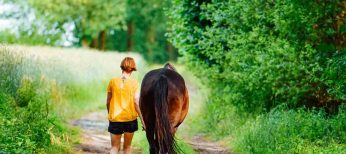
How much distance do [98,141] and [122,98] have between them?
3773 mm

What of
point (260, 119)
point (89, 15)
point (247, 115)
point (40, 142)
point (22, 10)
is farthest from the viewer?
point (22, 10)

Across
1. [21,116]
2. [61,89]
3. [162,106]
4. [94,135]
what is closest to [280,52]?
[162,106]

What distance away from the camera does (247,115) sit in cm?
1273

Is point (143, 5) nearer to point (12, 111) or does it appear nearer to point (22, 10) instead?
point (22, 10)

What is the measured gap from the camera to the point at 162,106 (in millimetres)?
7391

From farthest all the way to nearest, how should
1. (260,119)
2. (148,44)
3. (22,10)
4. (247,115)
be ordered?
(148,44)
(22,10)
(247,115)
(260,119)

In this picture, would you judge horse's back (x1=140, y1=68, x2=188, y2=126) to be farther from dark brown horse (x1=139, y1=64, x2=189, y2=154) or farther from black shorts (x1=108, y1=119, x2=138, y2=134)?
black shorts (x1=108, y1=119, x2=138, y2=134)

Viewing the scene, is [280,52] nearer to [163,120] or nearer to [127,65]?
[127,65]

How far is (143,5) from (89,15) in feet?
25.7

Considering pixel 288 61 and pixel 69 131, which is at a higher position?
pixel 288 61

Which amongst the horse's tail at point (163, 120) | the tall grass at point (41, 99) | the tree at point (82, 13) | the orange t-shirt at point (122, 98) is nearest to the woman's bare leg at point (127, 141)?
the orange t-shirt at point (122, 98)

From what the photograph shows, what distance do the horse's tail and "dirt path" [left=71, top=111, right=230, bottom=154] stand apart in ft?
8.09

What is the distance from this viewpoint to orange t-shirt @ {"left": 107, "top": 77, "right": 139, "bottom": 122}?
314 inches

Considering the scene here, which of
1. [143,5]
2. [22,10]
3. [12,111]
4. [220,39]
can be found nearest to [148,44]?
[143,5]
